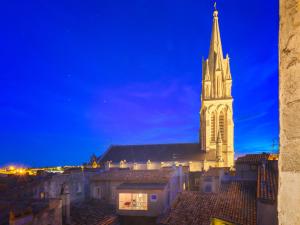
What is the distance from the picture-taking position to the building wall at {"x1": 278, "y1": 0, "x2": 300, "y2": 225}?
1.87m

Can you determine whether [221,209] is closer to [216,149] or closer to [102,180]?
[102,180]

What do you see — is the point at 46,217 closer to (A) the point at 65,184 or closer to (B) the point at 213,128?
(A) the point at 65,184

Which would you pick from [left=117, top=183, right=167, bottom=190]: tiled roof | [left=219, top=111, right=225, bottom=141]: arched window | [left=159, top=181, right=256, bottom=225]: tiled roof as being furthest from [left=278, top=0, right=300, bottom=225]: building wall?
[left=219, top=111, right=225, bottom=141]: arched window

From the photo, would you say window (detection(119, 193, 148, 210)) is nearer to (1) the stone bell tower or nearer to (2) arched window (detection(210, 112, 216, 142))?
(1) the stone bell tower

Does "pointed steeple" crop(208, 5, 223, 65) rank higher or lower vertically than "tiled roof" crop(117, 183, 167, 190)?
higher

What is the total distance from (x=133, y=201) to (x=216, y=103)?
4045cm

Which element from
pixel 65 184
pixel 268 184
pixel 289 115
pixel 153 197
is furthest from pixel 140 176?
pixel 289 115

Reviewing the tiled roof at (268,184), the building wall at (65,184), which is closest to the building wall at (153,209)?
the building wall at (65,184)

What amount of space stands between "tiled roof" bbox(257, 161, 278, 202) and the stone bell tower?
112 feet

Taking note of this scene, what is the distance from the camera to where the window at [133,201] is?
2509 cm

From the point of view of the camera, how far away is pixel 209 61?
6694cm

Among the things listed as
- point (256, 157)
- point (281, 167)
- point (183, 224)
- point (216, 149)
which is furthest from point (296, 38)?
point (216, 149)

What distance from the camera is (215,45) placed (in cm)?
6656

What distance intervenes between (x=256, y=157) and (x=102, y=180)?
17.9m
